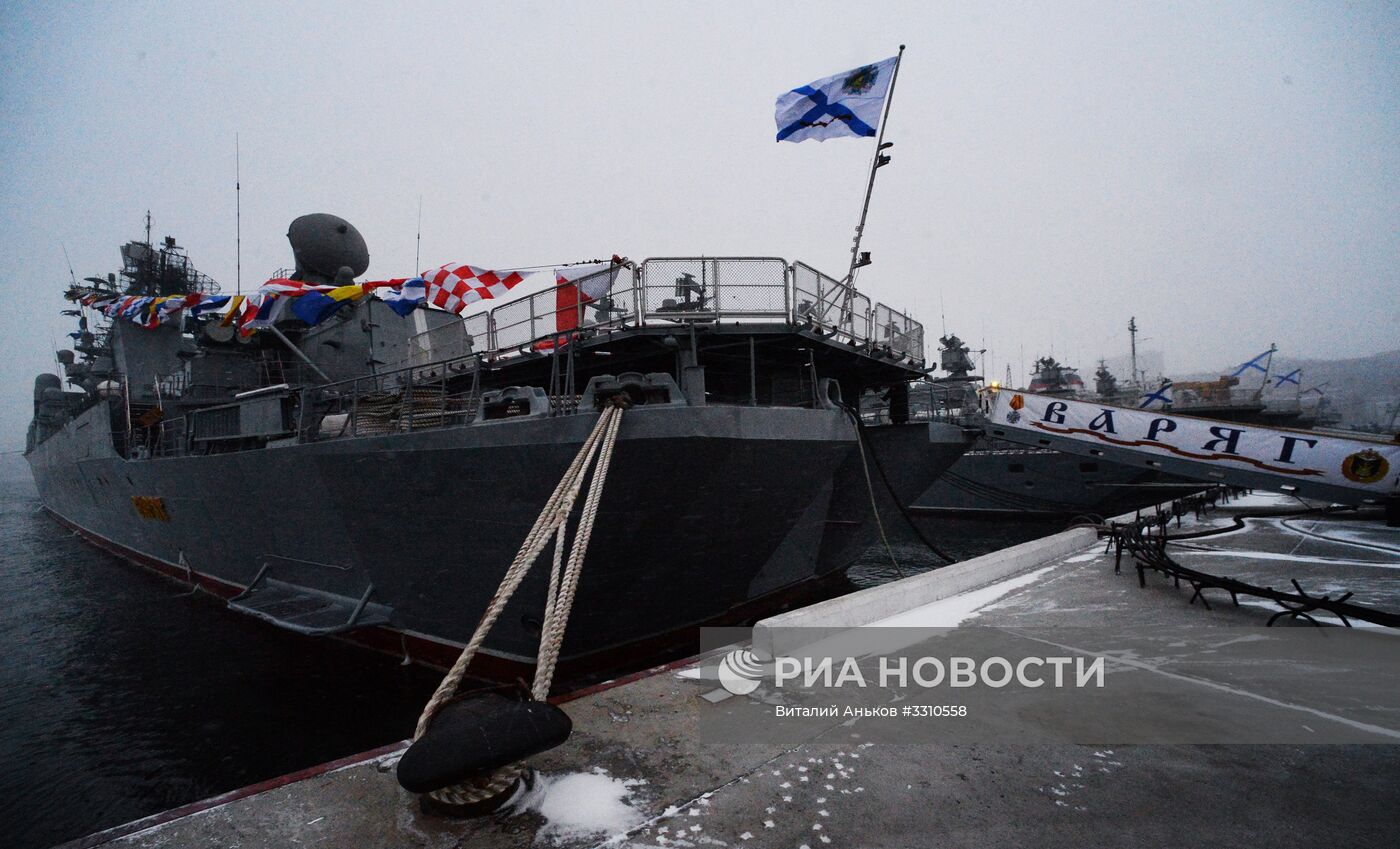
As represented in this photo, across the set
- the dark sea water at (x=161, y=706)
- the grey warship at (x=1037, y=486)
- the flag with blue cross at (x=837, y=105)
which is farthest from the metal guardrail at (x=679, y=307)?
the grey warship at (x=1037, y=486)

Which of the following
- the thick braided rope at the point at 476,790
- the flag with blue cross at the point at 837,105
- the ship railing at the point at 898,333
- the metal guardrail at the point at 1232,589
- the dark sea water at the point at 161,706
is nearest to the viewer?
the thick braided rope at the point at 476,790

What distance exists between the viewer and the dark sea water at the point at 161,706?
6.36 metres

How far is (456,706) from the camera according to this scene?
9.39 feet

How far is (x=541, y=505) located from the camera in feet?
21.6

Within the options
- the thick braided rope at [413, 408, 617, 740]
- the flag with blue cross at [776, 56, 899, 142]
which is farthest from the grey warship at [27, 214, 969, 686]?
the flag with blue cross at [776, 56, 899, 142]

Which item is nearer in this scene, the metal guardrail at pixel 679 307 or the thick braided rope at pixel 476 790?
the thick braided rope at pixel 476 790

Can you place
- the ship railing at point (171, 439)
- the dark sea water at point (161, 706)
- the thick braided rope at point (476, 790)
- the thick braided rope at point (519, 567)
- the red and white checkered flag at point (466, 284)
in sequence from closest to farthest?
the thick braided rope at point (476, 790) → the thick braided rope at point (519, 567) → the dark sea water at point (161, 706) → the red and white checkered flag at point (466, 284) → the ship railing at point (171, 439)

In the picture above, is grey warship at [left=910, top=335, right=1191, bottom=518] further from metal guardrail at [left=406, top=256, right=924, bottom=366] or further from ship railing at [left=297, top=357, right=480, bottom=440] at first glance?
ship railing at [left=297, top=357, right=480, bottom=440]

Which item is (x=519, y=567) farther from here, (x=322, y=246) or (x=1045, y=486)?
(x=1045, y=486)

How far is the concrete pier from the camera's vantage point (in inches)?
91.0

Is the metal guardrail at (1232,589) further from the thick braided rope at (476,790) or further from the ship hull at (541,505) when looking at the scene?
the thick braided rope at (476,790)

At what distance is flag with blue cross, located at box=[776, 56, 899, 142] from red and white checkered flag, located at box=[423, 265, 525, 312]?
5.23 meters

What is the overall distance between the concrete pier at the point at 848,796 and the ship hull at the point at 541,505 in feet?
10.0

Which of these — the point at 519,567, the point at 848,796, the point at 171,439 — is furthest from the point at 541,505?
the point at 171,439
